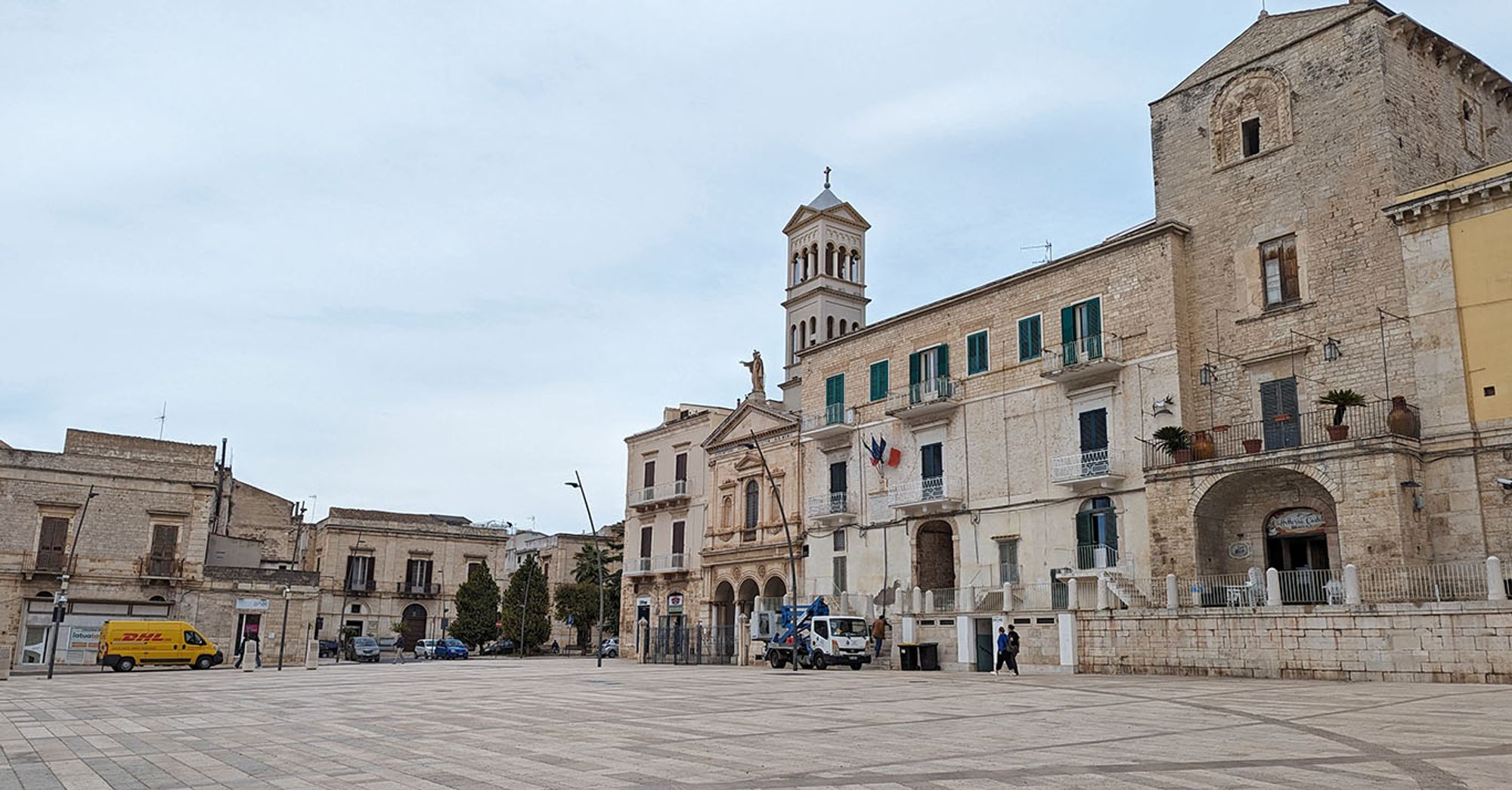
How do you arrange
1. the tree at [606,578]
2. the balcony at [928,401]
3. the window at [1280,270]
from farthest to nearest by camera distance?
the tree at [606,578] → the balcony at [928,401] → the window at [1280,270]

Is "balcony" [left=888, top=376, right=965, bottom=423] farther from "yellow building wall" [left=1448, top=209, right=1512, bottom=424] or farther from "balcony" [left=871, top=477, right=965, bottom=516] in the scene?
"yellow building wall" [left=1448, top=209, right=1512, bottom=424]

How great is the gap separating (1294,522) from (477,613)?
152 feet

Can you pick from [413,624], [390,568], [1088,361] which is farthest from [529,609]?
[1088,361]

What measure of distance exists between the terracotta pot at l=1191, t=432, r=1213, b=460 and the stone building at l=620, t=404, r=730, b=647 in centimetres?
2333

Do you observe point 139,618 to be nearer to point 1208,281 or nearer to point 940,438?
point 940,438

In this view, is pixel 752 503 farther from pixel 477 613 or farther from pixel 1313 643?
pixel 477 613

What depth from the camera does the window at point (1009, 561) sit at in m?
31.4

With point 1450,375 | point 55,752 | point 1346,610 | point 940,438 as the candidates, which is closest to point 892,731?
point 55,752

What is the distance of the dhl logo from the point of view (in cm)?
3600

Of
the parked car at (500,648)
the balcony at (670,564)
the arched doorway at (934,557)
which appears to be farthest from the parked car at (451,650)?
the arched doorway at (934,557)

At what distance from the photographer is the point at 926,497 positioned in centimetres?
3403

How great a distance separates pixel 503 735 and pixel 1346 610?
54.6 ft

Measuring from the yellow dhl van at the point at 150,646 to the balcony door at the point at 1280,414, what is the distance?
34.1 m

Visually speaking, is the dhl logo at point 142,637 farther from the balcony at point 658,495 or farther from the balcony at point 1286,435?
the balcony at point 1286,435
